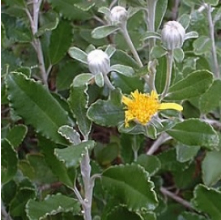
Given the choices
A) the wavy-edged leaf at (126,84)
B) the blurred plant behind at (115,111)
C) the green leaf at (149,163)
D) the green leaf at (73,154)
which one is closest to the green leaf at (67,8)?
the blurred plant behind at (115,111)

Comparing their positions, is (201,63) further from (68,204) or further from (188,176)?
(68,204)

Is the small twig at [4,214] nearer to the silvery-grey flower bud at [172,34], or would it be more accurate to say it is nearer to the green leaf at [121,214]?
the green leaf at [121,214]

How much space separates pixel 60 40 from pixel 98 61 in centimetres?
46

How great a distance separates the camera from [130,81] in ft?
3.96

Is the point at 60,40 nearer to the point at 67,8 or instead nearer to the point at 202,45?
the point at 67,8

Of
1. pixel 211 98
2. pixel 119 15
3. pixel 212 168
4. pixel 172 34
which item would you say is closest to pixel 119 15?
pixel 119 15

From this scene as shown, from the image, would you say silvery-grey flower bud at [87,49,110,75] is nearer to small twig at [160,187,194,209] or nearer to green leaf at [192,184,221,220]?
green leaf at [192,184,221,220]

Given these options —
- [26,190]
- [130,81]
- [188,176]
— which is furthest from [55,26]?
[188,176]

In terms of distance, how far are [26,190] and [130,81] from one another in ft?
0.94

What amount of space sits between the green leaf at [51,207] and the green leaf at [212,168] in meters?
0.28

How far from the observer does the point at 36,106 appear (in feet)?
3.50

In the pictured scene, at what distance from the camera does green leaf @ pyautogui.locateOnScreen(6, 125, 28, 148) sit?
4.13 ft

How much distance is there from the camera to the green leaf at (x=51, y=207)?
1.08 meters

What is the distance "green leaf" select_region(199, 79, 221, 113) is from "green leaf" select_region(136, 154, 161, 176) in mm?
138
